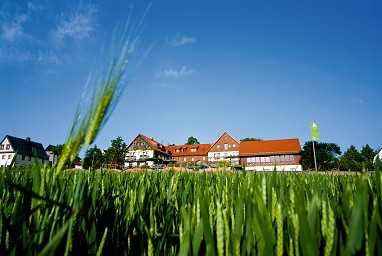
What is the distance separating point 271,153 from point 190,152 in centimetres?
2313

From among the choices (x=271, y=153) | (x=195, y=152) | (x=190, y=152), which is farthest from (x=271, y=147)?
(x=190, y=152)

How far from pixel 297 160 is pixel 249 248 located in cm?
5064

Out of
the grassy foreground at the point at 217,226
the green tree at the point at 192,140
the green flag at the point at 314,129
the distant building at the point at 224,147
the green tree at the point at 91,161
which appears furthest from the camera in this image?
the green tree at the point at 192,140

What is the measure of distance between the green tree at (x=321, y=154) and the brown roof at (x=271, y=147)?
10.9 ft

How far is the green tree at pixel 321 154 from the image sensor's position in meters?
40.1

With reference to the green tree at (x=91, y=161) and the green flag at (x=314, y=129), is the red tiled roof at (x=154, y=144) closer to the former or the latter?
the green tree at (x=91, y=161)

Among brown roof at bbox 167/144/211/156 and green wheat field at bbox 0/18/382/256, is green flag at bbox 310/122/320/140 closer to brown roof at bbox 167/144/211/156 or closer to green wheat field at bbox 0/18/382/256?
green wheat field at bbox 0/18/382/256

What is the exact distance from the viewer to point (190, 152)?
63.0m

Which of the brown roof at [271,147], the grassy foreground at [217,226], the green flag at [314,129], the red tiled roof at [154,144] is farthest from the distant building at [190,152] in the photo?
the grassy foreground at [217,226]

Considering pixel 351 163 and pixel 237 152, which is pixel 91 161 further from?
pixel 237 152

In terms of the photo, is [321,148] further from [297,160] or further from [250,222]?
[250,222]

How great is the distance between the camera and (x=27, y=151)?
183 feet

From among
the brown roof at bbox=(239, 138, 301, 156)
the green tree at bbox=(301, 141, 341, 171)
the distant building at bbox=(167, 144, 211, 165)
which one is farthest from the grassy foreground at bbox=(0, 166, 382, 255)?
the distant building at bbox=(167, 144, 211, 165)

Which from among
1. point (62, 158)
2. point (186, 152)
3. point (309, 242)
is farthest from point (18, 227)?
point (186, 152)
